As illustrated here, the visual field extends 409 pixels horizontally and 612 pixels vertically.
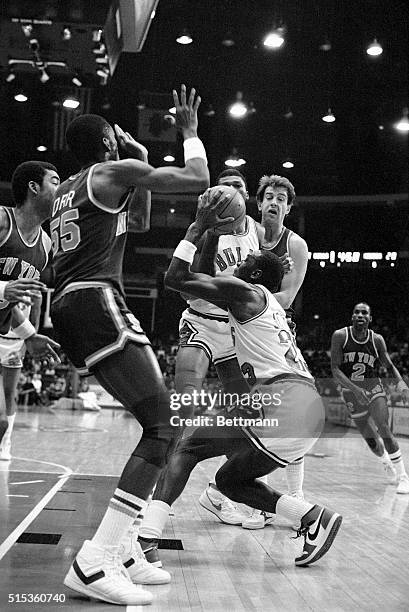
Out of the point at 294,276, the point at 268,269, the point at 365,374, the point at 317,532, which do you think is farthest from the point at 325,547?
the point at 365,374

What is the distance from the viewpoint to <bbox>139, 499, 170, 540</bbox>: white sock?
9.36 ft

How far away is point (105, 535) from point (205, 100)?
11186 mm

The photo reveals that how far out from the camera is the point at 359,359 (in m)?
6.90

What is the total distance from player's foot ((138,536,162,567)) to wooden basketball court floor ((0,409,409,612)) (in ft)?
0.28

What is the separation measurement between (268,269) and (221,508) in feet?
5.00

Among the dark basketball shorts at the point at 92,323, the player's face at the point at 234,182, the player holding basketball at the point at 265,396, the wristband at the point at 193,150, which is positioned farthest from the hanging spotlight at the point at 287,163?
the dark basketball shorts at the point at 92,323

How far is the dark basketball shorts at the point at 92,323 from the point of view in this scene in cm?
239

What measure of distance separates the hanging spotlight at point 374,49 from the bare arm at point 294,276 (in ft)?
23.3

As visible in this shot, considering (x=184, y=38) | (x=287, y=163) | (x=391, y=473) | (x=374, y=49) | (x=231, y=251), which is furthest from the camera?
(x=287, y=163)

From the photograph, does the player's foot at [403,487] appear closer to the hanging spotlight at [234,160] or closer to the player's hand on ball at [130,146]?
the player's hand on ball at [130,146]

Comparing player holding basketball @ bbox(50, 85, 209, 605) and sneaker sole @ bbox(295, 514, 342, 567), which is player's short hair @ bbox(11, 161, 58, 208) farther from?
sneaker sole @ bbox(295, 514, 342, 567)

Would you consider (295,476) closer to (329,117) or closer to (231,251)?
(231,251)

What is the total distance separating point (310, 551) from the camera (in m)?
2.80

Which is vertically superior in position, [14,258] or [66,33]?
[66,33]
